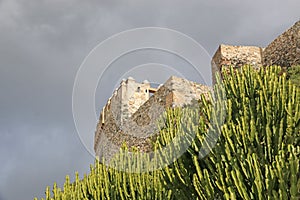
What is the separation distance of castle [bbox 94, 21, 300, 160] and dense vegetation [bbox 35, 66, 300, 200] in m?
6.08

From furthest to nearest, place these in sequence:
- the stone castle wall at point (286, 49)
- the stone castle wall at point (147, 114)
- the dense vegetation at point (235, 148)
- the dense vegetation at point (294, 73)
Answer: the stone castle wall at point (147, 114)
the stone castle wall at point (286, 49)
the dense vegetation at point (294, 73)
the dense vegetation at point (235, 148)

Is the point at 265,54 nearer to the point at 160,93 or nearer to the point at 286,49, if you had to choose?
the point at 286,49

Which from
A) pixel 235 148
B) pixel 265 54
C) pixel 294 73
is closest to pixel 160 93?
pixel 265 54

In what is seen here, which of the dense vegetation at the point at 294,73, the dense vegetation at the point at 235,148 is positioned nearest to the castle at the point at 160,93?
the dense vegetation at the point at 294,73

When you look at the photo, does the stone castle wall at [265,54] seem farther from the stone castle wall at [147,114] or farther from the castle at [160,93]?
the stone castle wall at [147,114]

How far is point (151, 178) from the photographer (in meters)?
7.99

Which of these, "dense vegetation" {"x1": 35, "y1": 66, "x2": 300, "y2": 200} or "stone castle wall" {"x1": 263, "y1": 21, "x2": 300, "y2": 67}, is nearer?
"dense vegetation" {"x1": 35, "y1": 66, "x2": 300, "y2": 200}

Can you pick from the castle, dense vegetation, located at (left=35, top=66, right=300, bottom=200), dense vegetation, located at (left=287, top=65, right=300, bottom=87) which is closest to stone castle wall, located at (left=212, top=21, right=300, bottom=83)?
the castle

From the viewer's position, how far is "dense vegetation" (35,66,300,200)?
5723 mm

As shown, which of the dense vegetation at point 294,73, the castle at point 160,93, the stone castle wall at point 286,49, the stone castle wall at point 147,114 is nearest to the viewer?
the dense vegetation at point 294,73

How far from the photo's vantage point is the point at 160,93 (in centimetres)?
1645

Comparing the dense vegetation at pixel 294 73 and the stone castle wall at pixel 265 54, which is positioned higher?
the stone castle wall at pixel 265 54

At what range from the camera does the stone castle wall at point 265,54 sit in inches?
565

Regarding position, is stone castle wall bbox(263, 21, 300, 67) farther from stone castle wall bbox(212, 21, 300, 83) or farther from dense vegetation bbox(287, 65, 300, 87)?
dense vegetation bbox(287, 65, 300, 87)
